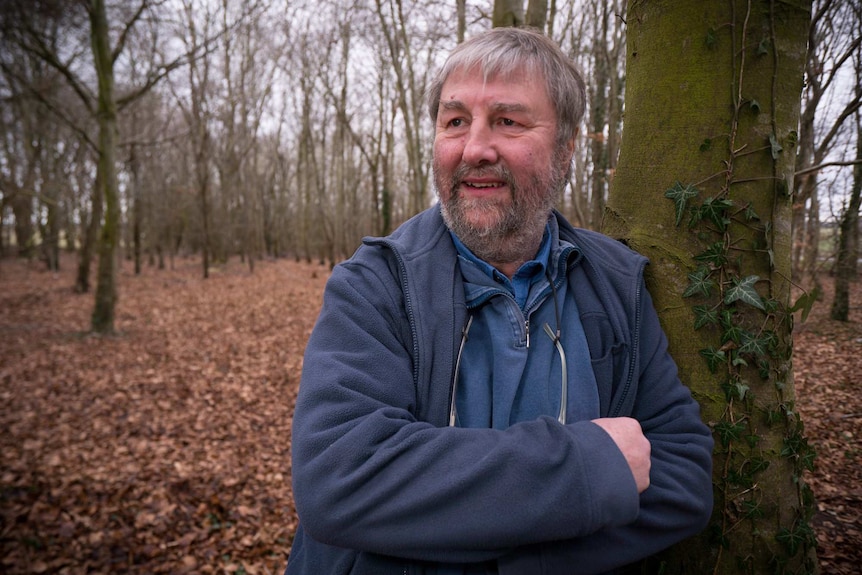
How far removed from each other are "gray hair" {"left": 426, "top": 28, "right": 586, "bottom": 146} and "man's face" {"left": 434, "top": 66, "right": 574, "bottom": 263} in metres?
0.03

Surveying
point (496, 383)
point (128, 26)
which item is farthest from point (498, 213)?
point (128, 26)

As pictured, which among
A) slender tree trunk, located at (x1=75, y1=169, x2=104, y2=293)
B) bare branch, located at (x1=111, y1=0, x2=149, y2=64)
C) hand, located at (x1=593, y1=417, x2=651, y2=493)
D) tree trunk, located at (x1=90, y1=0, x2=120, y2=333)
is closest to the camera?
hand, located at (x1=593, y1=417, x2=651, y2=493)

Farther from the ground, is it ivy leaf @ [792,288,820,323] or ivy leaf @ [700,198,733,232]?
ivy leaf @ [700,198,733,232]

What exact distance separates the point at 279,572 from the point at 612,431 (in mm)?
3116

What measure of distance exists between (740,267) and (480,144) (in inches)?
39.9

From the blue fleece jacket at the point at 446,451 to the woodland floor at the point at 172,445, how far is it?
1155 mm

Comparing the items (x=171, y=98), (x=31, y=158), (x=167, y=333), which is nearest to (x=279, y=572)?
(x=167, y=333)

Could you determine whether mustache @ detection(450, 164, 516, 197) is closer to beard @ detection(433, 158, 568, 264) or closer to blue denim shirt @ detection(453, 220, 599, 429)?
beard @ detection(433, 158, 568, 264)

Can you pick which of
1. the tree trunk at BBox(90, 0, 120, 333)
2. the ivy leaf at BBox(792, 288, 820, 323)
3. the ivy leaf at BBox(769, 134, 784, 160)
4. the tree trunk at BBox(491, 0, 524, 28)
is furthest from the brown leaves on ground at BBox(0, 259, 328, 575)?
the tree trunk at BBox(491, 0, 524, 28)

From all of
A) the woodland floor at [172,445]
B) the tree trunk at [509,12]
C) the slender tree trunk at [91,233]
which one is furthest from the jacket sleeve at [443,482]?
the slender tree trunk at [91,233]

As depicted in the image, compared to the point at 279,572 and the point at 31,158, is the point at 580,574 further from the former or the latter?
the point at 31,158

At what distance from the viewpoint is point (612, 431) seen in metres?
1.17

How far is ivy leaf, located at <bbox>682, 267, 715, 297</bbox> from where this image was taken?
1.54 meters

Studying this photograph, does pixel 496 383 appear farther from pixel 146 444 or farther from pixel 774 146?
pixel 146 444
